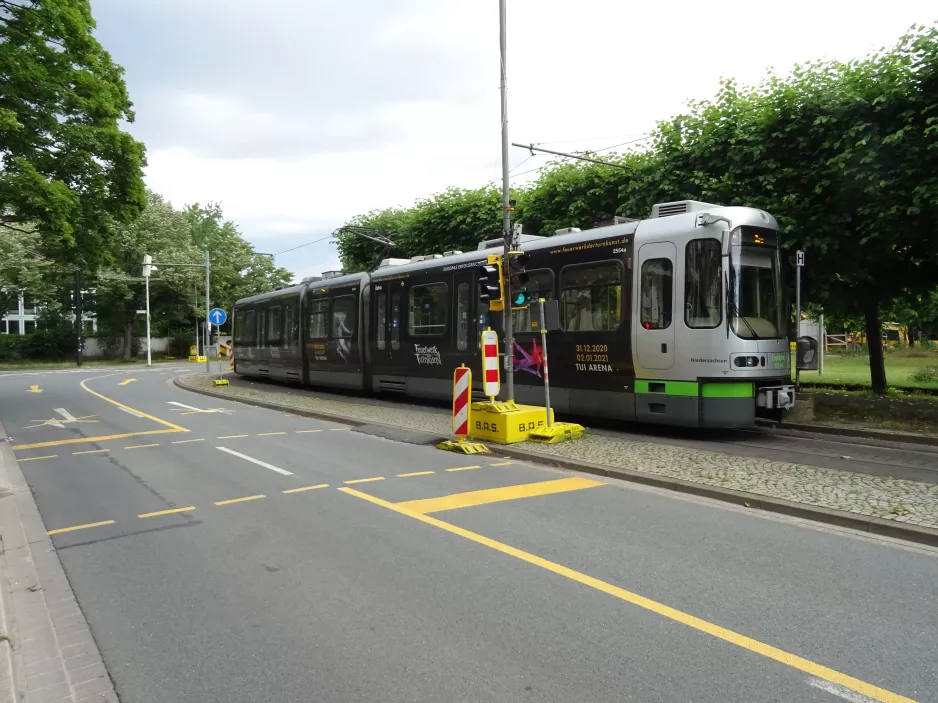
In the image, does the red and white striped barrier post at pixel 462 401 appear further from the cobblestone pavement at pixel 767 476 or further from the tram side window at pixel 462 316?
the tram side window at pixel 462 316

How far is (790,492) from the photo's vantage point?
7.06m

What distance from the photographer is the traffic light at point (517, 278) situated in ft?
35.5

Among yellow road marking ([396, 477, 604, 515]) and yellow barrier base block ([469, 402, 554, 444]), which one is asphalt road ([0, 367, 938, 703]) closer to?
yellow road marking ([396, 477, 604, 515])

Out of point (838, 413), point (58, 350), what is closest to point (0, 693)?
point (838, 413)

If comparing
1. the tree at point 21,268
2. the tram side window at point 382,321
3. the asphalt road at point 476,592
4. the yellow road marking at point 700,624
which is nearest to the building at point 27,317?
the tree at point 21,268

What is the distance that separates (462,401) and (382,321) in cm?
742

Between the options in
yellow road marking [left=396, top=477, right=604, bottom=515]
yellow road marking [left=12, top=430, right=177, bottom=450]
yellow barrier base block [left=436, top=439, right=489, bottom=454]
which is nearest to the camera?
yellow road marking [left=396, top=477, right=604, bottom=515]

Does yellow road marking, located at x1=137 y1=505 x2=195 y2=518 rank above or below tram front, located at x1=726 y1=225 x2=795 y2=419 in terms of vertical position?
below

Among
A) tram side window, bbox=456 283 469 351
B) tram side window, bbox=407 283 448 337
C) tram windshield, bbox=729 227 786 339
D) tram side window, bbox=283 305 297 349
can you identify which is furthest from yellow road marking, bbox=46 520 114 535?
tram side window, bbox=283 305 297 349

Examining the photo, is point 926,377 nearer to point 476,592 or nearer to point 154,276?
point 476,592

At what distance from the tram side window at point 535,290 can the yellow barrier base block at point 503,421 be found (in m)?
2.09

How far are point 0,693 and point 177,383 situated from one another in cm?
2442

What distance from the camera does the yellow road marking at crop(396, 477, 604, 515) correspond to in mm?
6859

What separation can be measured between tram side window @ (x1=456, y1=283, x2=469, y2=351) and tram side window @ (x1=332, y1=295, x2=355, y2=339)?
486cm
